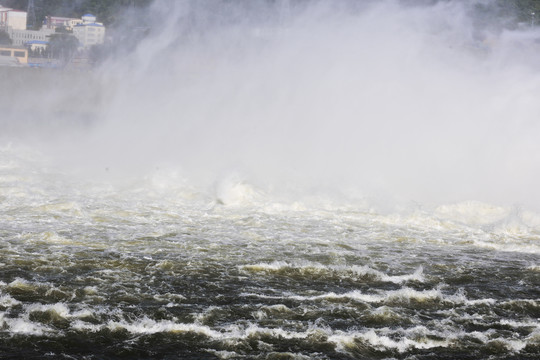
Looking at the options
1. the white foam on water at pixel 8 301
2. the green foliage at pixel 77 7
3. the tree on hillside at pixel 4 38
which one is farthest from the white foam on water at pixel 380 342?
the tree on hillside at pixel 4 38

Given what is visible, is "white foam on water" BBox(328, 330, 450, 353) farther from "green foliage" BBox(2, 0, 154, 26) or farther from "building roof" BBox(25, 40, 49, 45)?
"building roof" BBox(25, 40, 49, 45)

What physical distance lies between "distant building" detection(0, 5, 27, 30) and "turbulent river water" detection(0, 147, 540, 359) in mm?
32274

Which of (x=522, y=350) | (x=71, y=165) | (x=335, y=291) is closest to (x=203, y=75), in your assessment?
(x=71, y=165)

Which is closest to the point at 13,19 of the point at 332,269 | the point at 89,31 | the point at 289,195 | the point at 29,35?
the point at 29,35

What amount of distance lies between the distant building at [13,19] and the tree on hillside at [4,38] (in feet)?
3.78

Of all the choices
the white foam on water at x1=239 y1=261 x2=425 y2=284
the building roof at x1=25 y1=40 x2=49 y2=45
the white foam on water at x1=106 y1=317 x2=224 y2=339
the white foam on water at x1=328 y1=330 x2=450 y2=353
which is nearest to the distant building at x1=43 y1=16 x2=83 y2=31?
the building roof at x1=25 y1=40 x2=49 y2=45

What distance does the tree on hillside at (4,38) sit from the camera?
39844 millimetres

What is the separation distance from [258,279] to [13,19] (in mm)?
39314

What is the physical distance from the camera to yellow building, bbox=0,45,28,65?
126ft

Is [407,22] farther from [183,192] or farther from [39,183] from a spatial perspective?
[39,183]

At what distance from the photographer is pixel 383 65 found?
811 inches

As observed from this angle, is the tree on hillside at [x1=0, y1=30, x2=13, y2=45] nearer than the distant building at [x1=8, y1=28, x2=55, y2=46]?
Yes

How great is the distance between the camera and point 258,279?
821cm

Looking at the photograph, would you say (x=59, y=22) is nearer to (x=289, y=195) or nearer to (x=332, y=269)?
(x=289, y=195)
